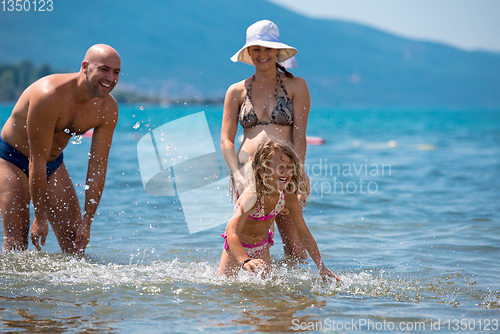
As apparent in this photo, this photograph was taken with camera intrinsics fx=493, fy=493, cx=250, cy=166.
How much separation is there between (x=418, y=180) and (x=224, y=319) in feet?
32.7

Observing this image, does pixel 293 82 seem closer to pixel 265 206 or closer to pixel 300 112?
pixel 300 112

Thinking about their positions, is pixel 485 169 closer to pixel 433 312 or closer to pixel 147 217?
pixel 147 217

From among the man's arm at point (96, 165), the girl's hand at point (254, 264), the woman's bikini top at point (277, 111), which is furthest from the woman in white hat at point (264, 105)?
the man's arm at point (96, 165)

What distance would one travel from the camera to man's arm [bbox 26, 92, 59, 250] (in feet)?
14.0

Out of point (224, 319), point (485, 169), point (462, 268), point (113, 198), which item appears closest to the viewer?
point (224, 319)

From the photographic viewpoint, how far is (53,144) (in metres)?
4.64

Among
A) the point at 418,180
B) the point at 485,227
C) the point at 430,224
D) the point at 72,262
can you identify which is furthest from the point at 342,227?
the point at 418,180

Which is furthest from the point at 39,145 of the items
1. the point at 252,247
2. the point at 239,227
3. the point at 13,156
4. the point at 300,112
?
the point at 300,112

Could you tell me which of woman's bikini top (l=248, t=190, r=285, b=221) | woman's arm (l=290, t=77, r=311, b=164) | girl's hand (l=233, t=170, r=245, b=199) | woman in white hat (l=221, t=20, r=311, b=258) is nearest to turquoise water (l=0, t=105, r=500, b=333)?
woman's bikini top (l=248, t=190, r=285, b=221)

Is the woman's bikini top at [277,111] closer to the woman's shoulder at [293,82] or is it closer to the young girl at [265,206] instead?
the woman's shoulder at [293,82]

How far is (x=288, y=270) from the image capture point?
4.97 metres

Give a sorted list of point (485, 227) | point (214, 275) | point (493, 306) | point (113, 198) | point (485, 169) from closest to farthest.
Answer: point (493, 306), point (214, 275), point (485, 227), point (113, 198), point (485, 169)

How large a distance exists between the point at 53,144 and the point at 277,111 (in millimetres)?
2136

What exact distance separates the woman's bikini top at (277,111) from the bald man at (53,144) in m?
1.21
